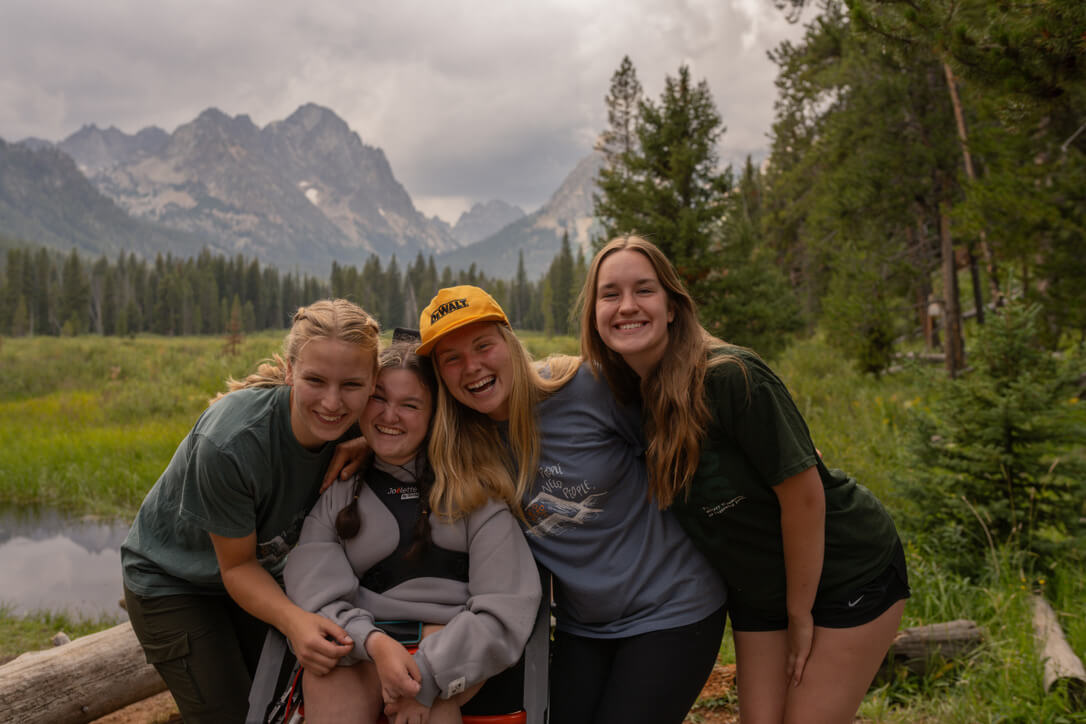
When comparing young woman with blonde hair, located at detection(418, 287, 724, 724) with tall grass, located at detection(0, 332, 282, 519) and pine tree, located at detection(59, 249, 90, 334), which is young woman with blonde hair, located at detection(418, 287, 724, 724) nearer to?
Answer: tall grass, located at detection(0, 332, 282, 519)

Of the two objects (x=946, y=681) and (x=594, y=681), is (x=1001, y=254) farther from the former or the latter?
(x=594, y=681)

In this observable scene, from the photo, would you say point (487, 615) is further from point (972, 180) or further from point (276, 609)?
point (972, 180)

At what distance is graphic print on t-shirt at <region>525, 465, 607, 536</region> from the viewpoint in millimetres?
2553

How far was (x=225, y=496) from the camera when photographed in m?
2.33

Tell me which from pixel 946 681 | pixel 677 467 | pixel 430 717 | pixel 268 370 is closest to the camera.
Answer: pixel 430 717

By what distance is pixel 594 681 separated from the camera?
2600 mm

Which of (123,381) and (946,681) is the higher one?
(123,381)

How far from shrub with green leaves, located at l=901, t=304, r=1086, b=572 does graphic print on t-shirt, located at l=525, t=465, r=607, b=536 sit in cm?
411

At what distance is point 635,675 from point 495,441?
1062 mm

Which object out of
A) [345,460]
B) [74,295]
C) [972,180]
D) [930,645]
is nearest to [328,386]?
[345,460]

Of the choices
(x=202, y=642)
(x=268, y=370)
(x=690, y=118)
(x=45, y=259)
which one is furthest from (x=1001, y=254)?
(x=45, y=259)

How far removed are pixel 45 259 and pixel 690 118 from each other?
→ 99089mm

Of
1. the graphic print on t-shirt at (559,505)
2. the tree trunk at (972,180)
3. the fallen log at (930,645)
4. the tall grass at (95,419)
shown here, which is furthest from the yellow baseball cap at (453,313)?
the tall grass at (95,419)

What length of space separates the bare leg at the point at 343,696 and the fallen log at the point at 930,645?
351cm
